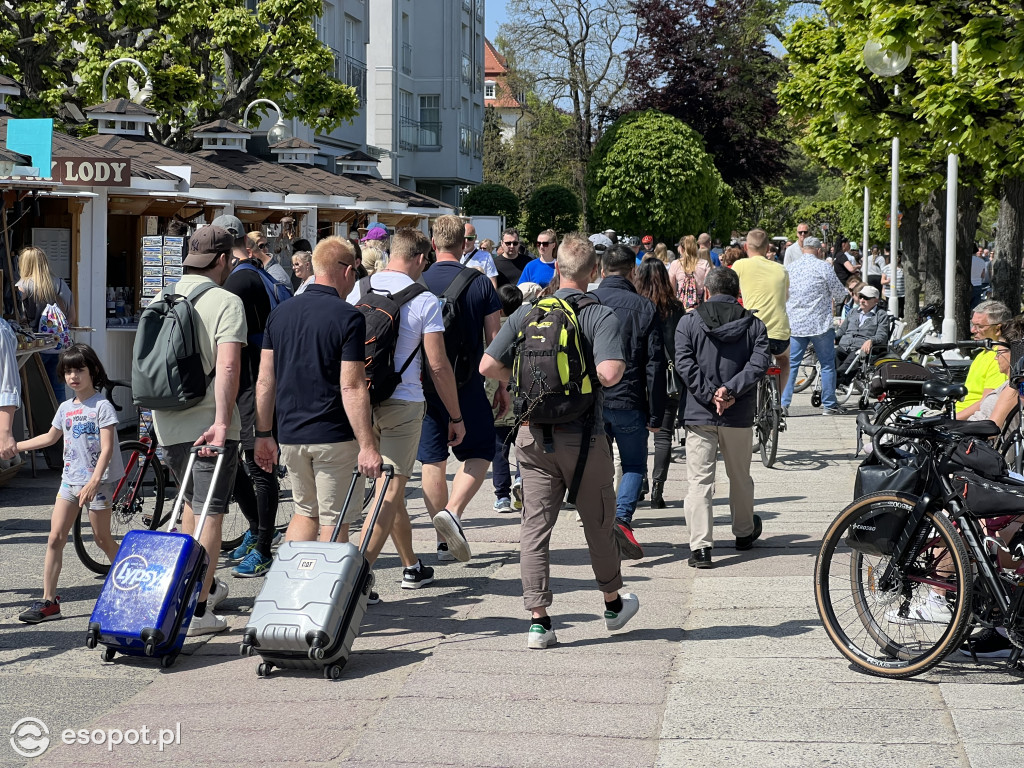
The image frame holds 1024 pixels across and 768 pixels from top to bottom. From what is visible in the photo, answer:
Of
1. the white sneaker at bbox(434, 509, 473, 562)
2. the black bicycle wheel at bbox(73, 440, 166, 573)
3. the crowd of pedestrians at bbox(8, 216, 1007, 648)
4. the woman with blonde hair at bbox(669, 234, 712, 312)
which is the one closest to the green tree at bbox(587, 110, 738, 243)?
the woman with blonde hair at bbox(669, 234, 712, 312)

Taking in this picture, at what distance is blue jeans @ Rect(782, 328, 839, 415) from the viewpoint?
15000 mm

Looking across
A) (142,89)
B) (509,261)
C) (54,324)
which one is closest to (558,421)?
(54,324)

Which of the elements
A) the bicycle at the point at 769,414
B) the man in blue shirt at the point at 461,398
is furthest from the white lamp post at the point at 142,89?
the man in blue shirt at the point at 461,398

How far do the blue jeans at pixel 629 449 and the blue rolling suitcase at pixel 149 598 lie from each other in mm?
3247

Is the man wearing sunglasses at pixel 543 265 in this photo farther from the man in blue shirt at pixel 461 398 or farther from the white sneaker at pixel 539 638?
the white sneaker at pixel 539 638

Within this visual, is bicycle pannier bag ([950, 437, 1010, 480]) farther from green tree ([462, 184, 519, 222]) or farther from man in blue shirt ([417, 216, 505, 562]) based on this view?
green tree ([462, 184, 519, 222])

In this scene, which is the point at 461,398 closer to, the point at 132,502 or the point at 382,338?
the point at 382,338

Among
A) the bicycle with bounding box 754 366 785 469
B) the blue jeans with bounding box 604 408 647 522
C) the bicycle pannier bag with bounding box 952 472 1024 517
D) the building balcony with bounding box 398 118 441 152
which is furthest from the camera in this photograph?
the building balcony with bounding box 398 118 441 152

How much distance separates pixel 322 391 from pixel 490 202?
1880 inches

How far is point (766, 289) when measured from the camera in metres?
12.7

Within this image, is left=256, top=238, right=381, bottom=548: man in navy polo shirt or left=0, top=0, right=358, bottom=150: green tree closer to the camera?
left=256, top=238, right=381, bottom=548: man in navy polo shirt

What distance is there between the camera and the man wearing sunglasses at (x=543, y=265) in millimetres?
13609

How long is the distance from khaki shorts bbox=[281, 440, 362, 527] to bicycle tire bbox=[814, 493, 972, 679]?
226 centimetres

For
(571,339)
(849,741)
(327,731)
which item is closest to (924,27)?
(571,339)
